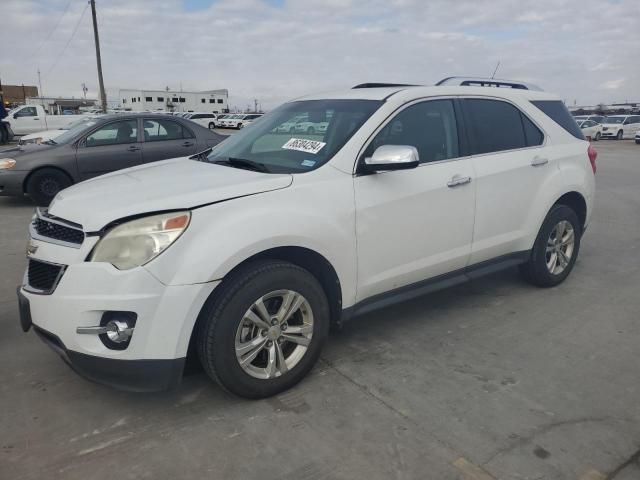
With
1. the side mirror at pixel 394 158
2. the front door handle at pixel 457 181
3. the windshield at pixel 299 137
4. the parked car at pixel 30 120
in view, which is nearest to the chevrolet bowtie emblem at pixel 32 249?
the windshield at pixel 299 137

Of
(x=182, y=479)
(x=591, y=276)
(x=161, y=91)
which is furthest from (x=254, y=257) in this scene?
(x=161, y=91)

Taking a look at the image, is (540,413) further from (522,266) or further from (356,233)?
(522,266)

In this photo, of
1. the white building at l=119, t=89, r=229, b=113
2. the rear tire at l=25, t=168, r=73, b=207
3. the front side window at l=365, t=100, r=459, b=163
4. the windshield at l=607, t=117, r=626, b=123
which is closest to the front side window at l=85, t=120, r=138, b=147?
the rear tire at l=25, t=168, r=73, b=207

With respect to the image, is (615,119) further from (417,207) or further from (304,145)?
(304,145)

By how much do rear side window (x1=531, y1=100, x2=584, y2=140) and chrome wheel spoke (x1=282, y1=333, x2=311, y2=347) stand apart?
2994mm

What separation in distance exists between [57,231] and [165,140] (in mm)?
6366

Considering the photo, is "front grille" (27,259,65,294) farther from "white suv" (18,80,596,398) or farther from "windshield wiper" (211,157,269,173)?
"windshield wiper" (211,157,269,173)

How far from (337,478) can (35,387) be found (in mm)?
1928

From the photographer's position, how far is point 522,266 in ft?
15.7

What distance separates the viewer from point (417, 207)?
345 centimetres

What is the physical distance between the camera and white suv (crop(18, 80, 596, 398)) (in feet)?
8.34

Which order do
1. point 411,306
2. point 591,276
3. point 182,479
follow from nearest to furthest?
point 182,479, point 411,306, point 591,276

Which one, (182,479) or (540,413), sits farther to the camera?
(540,413)

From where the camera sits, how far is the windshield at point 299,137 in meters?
3.29
